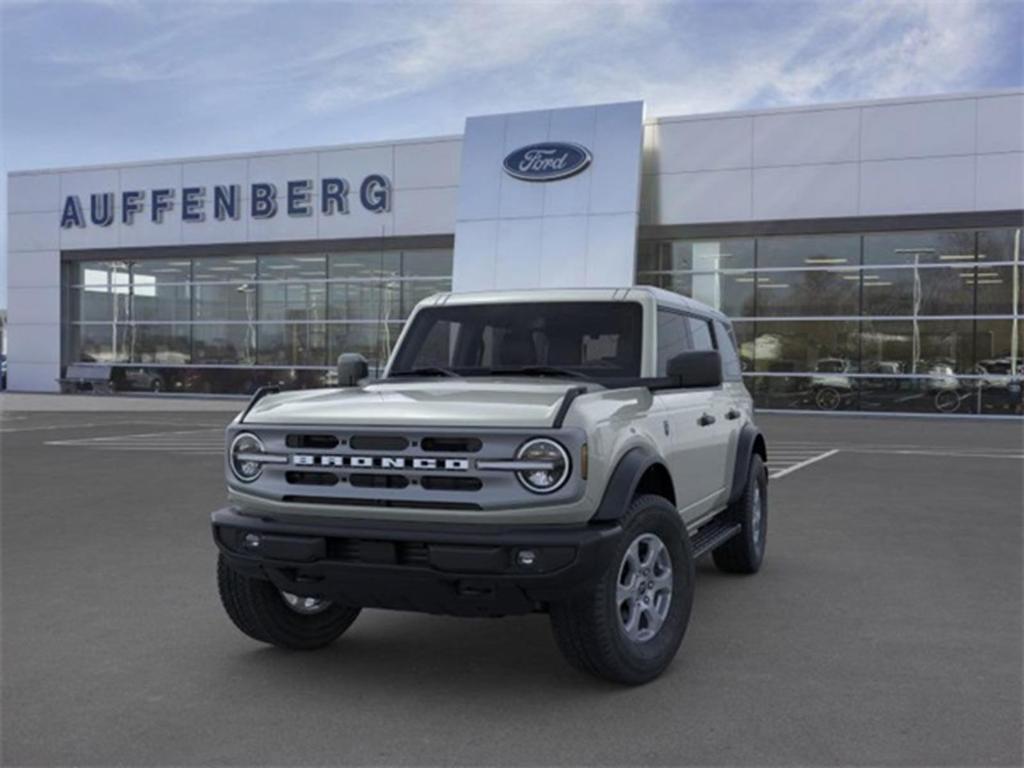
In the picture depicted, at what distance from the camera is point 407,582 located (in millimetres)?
4070

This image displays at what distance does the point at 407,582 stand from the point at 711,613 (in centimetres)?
245

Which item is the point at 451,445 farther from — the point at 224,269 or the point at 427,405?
the point at 224,269

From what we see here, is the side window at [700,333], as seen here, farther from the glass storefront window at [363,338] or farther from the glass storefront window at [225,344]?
the glass storefront window at [225,344]

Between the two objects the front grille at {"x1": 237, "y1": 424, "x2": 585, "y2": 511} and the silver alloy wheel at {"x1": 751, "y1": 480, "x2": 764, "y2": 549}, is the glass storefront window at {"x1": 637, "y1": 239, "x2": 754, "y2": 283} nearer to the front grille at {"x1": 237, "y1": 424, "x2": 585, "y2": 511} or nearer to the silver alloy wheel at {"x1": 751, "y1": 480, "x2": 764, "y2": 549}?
the silver alloy wheel at {"x1": 751, "y1": 480, "x2": 764, "y2": 549}

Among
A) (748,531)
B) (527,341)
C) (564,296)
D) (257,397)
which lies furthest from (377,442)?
(748,531)

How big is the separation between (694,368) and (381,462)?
1.68 m

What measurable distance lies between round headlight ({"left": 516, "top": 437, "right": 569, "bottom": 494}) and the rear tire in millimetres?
2903

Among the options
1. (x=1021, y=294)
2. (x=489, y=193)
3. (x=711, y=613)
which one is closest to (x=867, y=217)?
(x=1021, y=294)

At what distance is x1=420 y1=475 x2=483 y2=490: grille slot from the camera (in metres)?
4.15

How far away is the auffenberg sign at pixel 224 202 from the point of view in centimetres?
2923

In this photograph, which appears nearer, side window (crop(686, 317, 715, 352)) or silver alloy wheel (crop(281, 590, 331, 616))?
silver alloy wheel (crop(281, 590, 331, 616))

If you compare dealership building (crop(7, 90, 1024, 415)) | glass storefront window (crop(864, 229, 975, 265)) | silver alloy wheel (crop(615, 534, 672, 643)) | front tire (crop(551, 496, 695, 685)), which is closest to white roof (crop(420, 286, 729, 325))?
front tire (crop(551, 496, 695, 685))

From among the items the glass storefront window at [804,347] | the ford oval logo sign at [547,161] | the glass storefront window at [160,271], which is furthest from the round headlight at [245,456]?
the glass storefront window at [160,271]

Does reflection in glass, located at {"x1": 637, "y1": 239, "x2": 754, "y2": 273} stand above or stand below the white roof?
above
